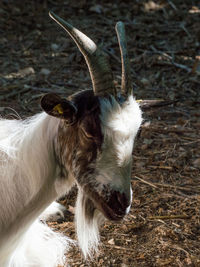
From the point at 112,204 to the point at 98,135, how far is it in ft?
1.34

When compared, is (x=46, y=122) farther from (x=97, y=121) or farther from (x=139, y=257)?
(x=139, y=257)

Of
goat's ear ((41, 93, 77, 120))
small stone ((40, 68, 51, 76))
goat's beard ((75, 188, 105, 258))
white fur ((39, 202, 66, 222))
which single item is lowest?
small stone ((40, 68, 51, 76))

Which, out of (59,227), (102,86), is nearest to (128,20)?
(59,227)

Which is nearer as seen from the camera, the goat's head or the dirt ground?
the goat's head

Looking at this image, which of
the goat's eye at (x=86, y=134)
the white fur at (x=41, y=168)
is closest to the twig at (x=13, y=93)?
the white fur at (x=41, y=168)

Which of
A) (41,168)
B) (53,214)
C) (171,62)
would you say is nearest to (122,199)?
(41,168)

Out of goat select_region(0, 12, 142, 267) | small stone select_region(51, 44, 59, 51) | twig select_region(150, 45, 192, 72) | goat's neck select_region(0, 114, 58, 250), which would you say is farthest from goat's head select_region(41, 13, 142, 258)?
small stone select_region(51, 44, 59, 51)

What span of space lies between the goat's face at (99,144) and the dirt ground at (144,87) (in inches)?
17.0

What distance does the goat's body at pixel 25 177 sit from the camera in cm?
259

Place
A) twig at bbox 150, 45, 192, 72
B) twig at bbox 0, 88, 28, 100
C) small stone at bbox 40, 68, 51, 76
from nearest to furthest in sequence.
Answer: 1. twig at bbox 0, 88, 28, 100
2. small stone at bbox 40, 68, 51, 76
3. twig at bbox 150, 45, 192, 72

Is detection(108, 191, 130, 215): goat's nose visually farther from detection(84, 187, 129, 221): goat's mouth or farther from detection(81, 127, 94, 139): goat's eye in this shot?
detection(81, 127, 94, 139): goat's eye

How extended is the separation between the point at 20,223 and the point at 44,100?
2.73 ft

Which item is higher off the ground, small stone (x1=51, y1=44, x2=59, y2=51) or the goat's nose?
the goat's nose

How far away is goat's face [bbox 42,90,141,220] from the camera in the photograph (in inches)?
94.0
